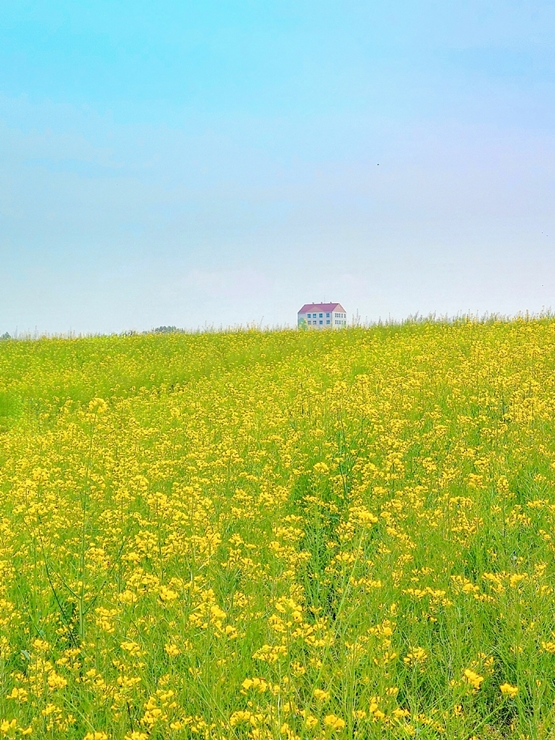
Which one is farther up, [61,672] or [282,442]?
[282,442]

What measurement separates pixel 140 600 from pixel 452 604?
174cm

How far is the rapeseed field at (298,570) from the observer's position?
284 cm

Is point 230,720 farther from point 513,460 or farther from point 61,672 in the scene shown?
point 513,460

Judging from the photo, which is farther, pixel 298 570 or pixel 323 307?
pixel 323 307

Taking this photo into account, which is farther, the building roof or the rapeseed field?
the building roof

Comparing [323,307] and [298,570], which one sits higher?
[323,307]

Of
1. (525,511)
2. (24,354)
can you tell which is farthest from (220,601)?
(24,354)

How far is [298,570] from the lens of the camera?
4.24 meters

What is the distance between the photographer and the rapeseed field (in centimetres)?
284

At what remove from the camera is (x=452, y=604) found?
3.52m

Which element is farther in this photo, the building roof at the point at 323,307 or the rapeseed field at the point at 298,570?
the building roof at the point at 323,307

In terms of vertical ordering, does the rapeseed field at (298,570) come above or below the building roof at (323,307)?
below

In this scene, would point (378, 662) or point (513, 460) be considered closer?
point (378, 662)

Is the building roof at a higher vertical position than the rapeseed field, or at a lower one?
higher
